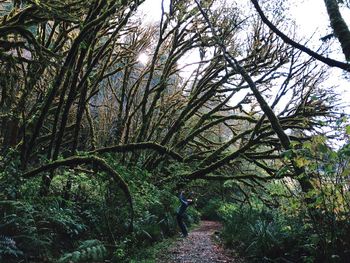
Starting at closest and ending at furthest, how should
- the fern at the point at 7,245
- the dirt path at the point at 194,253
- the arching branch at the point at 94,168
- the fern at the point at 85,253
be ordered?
1. the fern at the point at 7,245
2. the fern at the point at 85,253
3. the arching branch at the point at 94,168
4. the dirt path at the point at 194,253

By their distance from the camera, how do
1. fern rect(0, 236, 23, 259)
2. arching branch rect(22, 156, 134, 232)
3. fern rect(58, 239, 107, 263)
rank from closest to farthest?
fern rect(0, 236, 23, 259), fern rect(58, 239, 107, 263), arching branch rect(22, 156, 134, 232)

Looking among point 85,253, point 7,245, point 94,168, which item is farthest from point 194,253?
point 7,245

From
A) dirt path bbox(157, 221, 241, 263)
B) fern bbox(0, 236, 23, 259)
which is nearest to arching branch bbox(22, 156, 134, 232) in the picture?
dirt path bbox(157, 221, 241, 263)

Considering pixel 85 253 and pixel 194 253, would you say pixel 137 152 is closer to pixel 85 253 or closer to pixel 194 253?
pixel 194 253

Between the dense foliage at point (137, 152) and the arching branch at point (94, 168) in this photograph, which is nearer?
the dense foliage at point (137, 152)

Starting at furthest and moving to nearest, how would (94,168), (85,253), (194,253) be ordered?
Answer: 1. (194,253)
2. (94,168)
3. (85,253)

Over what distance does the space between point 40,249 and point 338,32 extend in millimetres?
6398

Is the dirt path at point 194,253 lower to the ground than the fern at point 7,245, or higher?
lower

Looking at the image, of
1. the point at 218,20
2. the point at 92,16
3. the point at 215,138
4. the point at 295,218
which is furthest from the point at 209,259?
the point at 215,138

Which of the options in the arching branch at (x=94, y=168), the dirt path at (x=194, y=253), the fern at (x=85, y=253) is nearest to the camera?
the fern at (x=85, y=253)

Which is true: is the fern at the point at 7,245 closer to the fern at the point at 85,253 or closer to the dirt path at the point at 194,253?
the fern at the point at 85,253

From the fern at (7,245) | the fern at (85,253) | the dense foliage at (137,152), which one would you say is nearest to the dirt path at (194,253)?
the dense foliage at (137,152)

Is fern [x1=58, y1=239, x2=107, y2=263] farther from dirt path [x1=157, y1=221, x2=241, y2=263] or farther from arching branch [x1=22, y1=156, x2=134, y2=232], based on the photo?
dirt path [x1=157, y1=221, x2=241, y2=263]

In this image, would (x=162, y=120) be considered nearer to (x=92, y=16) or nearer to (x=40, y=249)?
(x=92, y=16)
